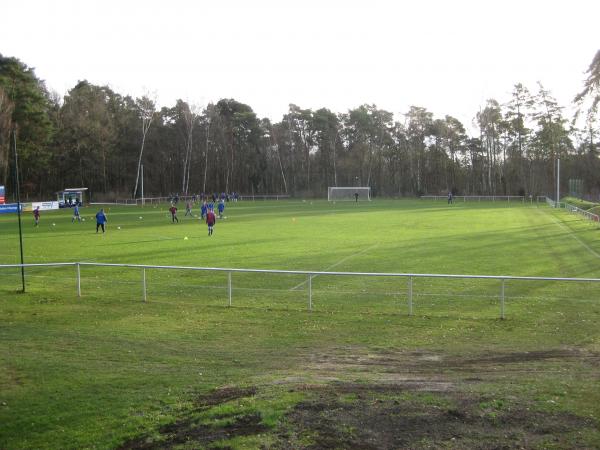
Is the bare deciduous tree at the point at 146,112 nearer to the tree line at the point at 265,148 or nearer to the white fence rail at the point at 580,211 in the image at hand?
the tree line at the point at 265,148

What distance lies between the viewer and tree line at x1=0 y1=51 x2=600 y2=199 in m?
89.3

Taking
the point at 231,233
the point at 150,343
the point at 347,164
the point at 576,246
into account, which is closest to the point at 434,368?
the point at 150,343

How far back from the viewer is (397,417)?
22.2 ft

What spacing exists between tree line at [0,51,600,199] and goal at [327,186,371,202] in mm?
8843

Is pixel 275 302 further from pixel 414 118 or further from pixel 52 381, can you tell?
pixel 414 118

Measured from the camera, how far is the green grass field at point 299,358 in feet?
21.5

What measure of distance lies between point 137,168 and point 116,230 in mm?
61617

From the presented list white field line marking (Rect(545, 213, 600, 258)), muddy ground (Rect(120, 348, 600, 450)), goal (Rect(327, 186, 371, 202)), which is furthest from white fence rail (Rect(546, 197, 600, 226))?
muddy ground (Rect(120, 348, 600, 450))

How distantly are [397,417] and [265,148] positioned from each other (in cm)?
10967

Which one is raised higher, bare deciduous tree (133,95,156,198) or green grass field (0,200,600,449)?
bare deciduous tree (133,95,156,198)

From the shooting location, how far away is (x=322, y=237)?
33.1 metres

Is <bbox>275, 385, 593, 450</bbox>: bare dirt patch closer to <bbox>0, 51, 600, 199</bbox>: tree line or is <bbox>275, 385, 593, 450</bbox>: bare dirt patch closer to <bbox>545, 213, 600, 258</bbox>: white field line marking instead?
<bbox>545, 213, 600, 258</bbox>: white field line marking

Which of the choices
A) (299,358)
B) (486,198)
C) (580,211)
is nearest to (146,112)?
(486,198)

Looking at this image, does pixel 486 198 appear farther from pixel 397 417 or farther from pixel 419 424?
pixel 419 424
